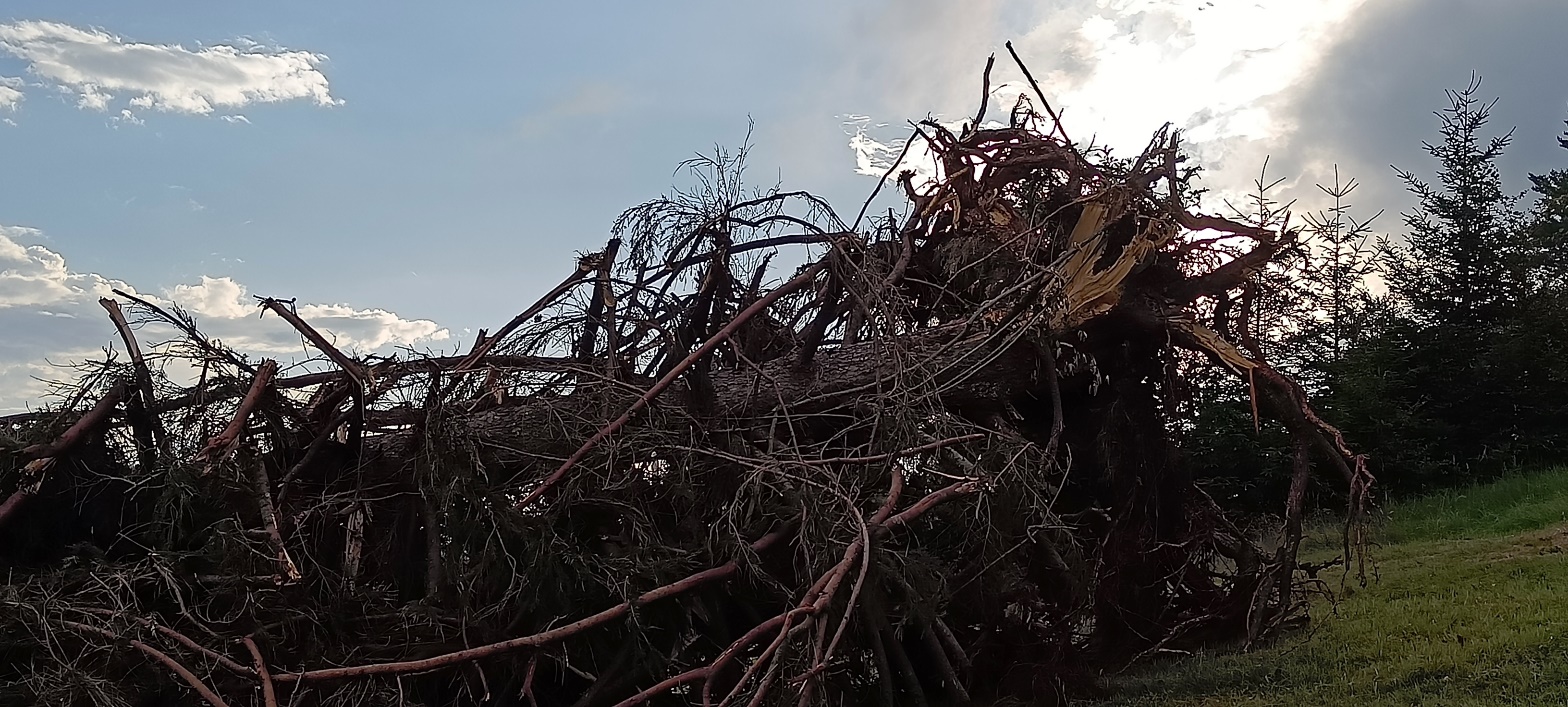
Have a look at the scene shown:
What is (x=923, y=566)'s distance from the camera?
3.76 metres

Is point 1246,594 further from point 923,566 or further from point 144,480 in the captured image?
point 144,480


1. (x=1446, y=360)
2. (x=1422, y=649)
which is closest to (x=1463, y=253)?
(x=1446, y=360)

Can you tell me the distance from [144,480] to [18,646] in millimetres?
626

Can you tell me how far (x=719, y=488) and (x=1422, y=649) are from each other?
2821 millimetres

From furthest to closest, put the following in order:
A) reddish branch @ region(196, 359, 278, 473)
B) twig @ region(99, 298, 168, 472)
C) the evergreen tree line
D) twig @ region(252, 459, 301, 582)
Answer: the evergreen tree line, twig @ region(99, 298, 168, 472), reddish branch @ region(196, 359, 278, 473), twig @ region(252, 459, 301, 582)

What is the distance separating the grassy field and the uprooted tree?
0.28 m

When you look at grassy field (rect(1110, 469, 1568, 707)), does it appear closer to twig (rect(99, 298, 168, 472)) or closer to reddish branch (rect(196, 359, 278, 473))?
reddish branch (rect(196, 359, 278, 473))

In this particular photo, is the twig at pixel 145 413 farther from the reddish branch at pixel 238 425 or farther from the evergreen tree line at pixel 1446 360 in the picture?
the evergreen tree line at pixel 1446 360

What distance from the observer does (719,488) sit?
414 cm

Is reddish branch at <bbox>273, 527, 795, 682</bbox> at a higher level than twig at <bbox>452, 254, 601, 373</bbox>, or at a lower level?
lower

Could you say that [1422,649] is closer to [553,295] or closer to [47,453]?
[553,295]

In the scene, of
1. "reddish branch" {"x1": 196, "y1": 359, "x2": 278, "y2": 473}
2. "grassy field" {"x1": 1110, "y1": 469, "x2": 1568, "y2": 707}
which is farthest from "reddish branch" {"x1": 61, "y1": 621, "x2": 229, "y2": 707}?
"grassy field" {"x1": 1110, "y1": 469, "x2": 1568, "y2": 707}

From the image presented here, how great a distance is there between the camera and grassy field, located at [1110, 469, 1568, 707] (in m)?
3.77

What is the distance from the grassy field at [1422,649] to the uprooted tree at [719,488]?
278 mm
